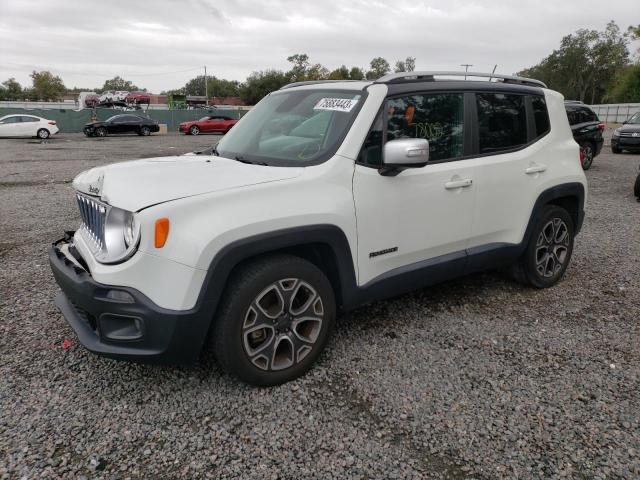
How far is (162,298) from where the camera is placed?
2408mm

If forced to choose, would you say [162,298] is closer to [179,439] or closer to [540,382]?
[179,439]

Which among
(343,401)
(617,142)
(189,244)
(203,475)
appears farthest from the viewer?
(617,142)

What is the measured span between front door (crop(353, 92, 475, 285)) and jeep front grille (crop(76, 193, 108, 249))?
4.81 feet

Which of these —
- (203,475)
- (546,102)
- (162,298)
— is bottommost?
(203,475)

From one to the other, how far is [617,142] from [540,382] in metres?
17.4

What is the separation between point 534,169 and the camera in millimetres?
3992

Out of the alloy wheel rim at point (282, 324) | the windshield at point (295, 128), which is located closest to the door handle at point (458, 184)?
the windshield at point (295, 128)

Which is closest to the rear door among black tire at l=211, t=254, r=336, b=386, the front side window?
the front side window

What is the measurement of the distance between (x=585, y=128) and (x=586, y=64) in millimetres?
89332

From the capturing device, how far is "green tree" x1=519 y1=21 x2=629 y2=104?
83812mm

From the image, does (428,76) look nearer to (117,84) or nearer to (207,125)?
(207,125)

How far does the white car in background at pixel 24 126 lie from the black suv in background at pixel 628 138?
2656 centimetres

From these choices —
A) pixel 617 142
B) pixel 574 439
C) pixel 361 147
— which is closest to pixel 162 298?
pixel 361 147

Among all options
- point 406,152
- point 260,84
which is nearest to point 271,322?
point 406,152
